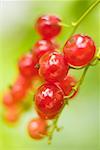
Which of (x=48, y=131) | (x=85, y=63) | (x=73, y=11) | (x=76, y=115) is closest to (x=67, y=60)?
(x=85, y=63)

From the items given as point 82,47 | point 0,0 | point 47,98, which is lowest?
point 47,98

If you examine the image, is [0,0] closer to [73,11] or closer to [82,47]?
[73,11]

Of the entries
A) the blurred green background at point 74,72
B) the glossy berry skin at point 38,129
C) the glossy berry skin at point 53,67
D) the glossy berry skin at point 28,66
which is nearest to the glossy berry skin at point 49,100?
the glossy berry skin at point 53,67

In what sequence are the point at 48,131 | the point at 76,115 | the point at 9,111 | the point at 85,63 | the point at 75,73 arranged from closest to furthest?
the point at 85,63, the point at 48,131, the point at 9,111, the point at 75,73, the point at 76,115

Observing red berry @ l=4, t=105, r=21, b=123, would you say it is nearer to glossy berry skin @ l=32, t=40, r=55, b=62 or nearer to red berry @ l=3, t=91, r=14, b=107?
red berry @ l=3, t=91, r=14, b=107

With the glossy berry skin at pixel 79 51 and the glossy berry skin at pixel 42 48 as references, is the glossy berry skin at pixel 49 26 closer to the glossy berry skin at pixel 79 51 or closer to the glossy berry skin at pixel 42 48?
the glossy berry skin at pixel 42 48

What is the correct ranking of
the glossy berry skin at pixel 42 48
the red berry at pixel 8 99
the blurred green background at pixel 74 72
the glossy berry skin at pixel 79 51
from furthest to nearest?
the blurred green background at pixel 74 72
the red berry at pixel 8 99
the glossy berry skin at pixel 42 48
the glossy berry skin at pixel 79 51
